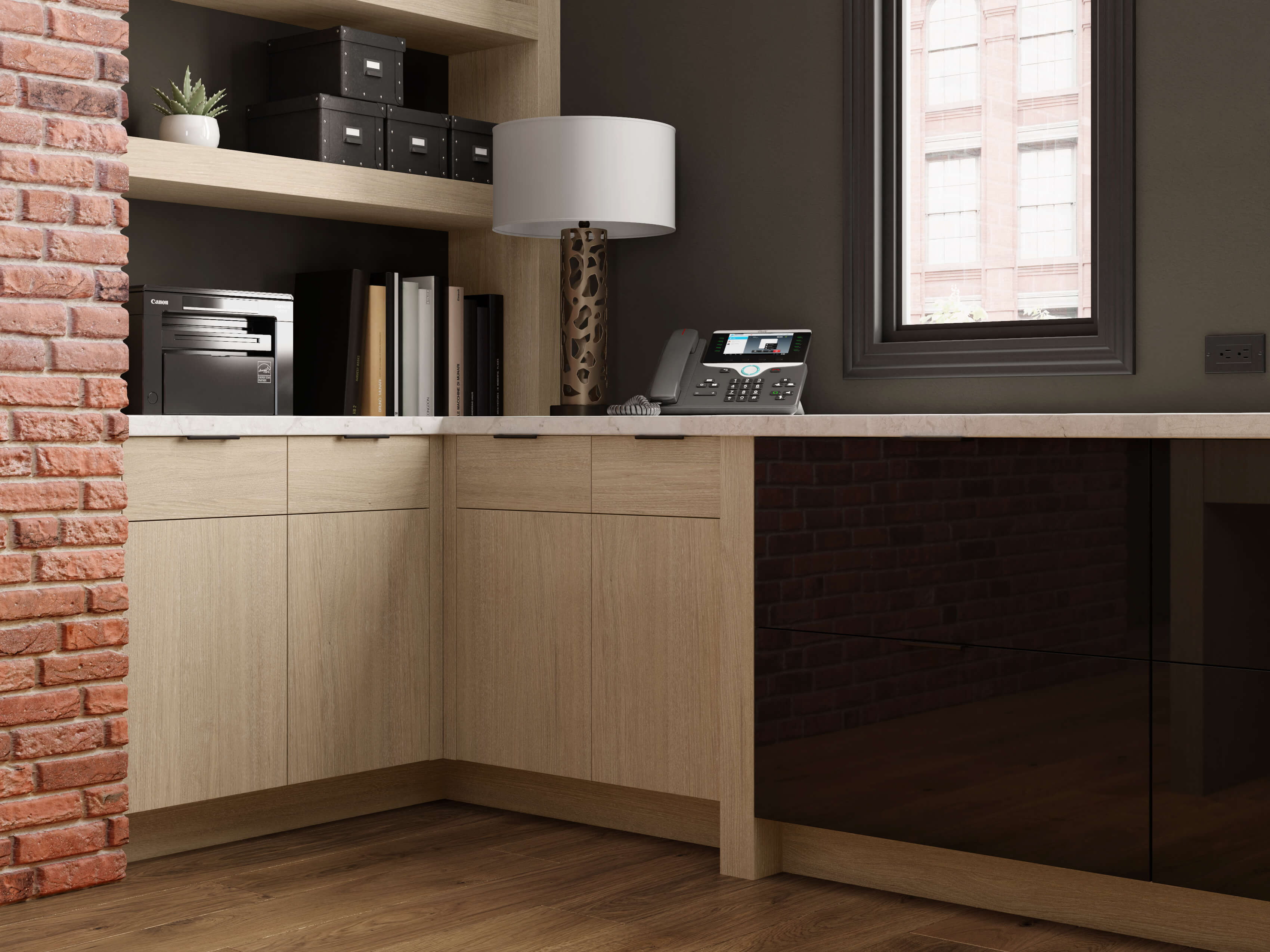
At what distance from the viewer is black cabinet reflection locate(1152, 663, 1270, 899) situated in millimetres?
2395

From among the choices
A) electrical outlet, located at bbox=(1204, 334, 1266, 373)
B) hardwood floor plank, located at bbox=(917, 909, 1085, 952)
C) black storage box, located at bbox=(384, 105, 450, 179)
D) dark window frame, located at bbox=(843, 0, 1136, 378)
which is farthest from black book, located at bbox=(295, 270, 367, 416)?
electrical outlet, located at bbox=(1204, 334, 1266, 373)

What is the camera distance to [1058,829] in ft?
8.56

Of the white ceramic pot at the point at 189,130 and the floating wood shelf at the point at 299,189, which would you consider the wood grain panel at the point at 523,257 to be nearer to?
the floating wood shelf at the point at 299,189

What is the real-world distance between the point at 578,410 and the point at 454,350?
0.45 metres

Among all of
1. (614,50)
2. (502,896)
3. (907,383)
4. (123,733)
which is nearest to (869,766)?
(502,896)

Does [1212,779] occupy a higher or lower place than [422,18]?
lower

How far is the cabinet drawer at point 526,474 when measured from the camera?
10.9 ft

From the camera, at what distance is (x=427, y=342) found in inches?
150

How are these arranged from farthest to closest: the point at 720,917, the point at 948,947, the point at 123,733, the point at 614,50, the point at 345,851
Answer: the point at 614,50 < the point at 345,851 < the point at 123,733 < the point at 720,917 < the point at 948,947

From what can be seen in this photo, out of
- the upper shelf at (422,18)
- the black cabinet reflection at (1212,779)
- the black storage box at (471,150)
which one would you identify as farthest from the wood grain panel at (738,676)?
the upper shelf at (422,18)

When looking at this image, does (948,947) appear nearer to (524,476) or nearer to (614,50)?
(524,476)

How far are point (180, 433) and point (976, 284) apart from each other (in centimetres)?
184

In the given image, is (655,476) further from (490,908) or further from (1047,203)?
(1047,203)

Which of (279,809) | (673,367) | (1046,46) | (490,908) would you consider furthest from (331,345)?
(1046,46)
